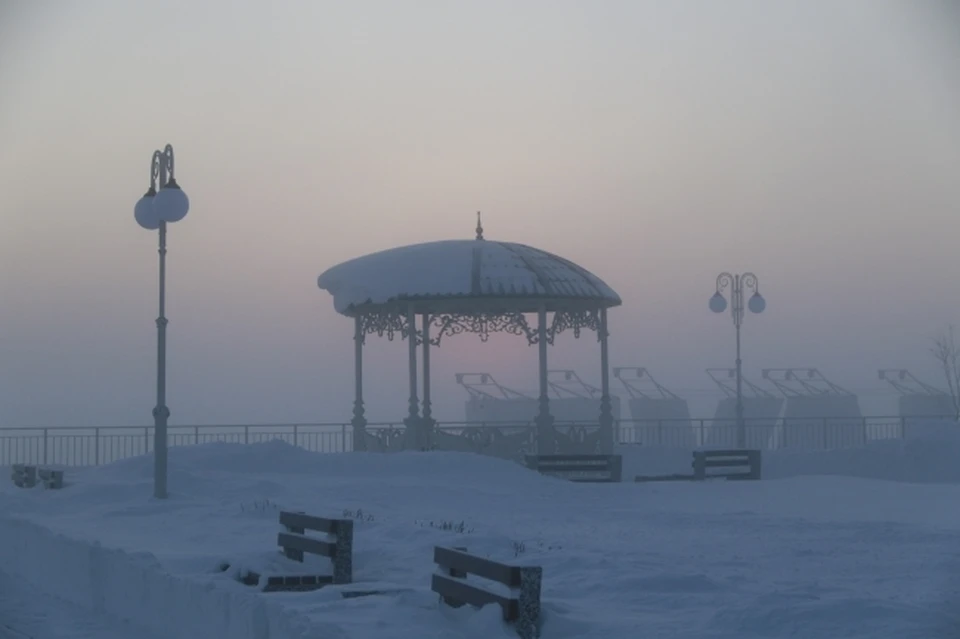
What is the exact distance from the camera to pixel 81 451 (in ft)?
92.1

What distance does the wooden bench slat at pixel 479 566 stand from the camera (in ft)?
24.1

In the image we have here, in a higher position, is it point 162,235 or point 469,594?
point 162,235

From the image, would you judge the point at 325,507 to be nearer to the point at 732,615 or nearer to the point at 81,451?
the point at 732,615

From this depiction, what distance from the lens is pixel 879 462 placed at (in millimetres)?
26516

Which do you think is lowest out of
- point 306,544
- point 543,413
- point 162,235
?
point 306,544

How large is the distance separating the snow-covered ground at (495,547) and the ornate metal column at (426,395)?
A: 3.65 metres

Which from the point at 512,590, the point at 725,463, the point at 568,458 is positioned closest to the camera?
the point at 512,590

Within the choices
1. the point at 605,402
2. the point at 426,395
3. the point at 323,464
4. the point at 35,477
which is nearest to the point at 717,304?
the point at 605,402

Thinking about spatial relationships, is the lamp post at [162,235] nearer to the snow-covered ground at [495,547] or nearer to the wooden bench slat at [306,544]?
the snow-covered ground at [495,547]

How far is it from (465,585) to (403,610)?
496mm

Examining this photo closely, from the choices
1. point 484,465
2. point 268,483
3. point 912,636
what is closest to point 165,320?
point 268,483

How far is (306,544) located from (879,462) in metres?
19.4

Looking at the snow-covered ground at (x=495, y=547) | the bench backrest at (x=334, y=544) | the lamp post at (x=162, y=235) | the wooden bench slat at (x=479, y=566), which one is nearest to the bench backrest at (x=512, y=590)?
the wooden bench slat at (x=479, y=566)

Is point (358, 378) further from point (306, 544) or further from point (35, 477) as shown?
point (306, 544)
